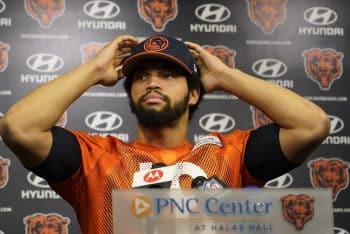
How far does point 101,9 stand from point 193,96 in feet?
3.08

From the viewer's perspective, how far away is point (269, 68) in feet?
7.79

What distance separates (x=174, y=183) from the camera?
52.0 inches

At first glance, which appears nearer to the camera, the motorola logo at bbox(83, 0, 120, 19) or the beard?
the beard

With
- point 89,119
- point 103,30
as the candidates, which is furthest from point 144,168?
point 103,30

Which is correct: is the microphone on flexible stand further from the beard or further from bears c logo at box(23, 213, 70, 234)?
bears c logo at box(23, 213, 70, 234)

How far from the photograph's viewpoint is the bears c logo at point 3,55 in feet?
7.36

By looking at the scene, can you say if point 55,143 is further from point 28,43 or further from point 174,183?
point 28,43

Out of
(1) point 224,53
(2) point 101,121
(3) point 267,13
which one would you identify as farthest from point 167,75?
(3) point 267,13

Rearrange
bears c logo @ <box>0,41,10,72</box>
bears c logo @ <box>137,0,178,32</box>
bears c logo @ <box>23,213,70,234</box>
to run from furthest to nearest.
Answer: bears c logo @ <box>137,0,178,32</box> < bears c logo @ <box>0,41,10,72</box> < bears c logo @ <box>23,213,70,234</box>

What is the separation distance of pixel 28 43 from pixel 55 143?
1066 millimetres

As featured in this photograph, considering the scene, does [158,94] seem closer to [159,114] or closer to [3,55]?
[159,114]

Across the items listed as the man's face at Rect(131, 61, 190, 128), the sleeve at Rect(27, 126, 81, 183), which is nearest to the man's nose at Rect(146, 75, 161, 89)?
the man's face at Rect(131, 61, 190, 128)

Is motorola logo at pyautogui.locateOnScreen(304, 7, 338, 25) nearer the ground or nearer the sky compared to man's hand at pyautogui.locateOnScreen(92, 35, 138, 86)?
nearer the sky

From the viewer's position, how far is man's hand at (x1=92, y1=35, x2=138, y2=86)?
1.45m
